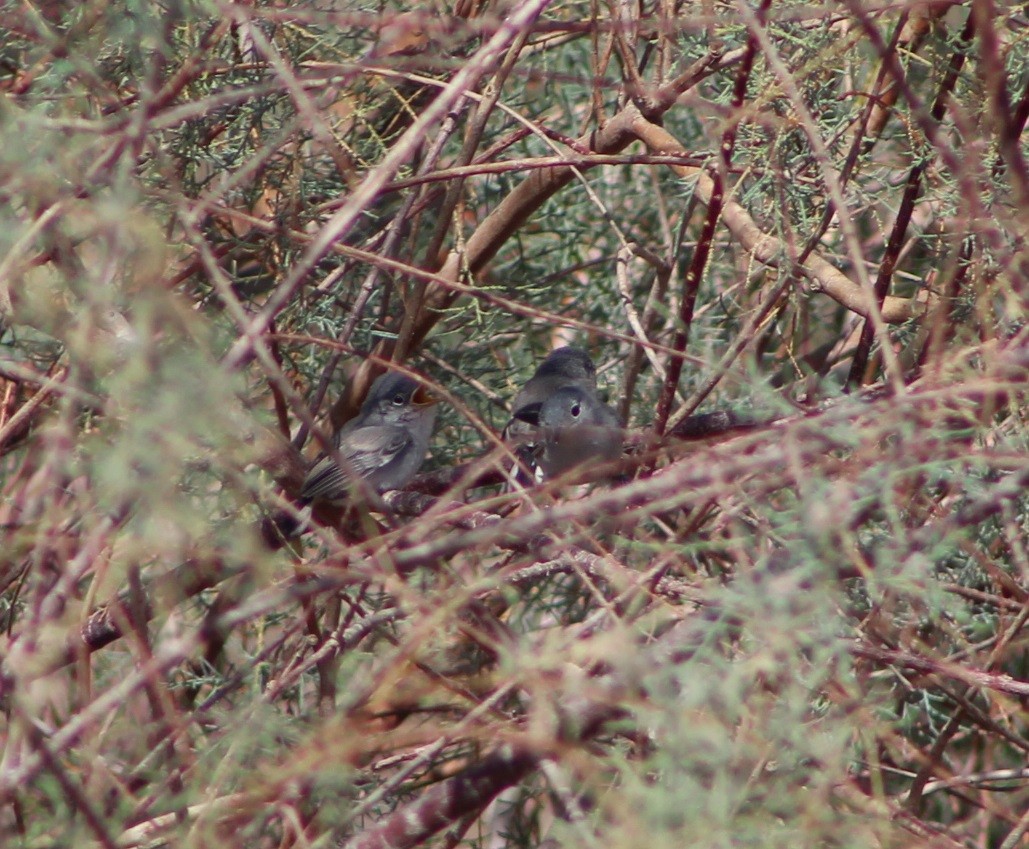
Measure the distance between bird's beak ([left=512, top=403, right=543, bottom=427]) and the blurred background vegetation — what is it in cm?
42

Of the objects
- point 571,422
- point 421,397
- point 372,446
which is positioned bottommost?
point 372,446

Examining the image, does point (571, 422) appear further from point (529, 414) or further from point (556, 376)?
point (556, 376)

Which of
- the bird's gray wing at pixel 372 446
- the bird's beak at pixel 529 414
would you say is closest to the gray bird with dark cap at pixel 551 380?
the bird's beak at pixel 529 414

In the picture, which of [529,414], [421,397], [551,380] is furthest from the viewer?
[421,397]

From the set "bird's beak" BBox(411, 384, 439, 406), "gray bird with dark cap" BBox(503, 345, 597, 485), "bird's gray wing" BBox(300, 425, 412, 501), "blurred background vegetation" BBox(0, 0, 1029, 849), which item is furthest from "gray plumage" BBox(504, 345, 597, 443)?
"bird's gray wing" BBox(300, 425, 412, 501)

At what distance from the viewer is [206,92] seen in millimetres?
4223

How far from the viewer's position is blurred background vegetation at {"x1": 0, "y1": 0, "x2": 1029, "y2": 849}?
208 cm

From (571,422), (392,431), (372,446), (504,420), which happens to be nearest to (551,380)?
(571,422)

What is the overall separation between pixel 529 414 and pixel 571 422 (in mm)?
185

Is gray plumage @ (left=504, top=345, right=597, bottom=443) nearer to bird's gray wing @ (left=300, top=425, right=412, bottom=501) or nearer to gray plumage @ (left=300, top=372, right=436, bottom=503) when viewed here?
gray plumage @ (left=300, top=372, right=436, bottom=503)

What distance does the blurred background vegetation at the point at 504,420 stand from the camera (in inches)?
81.8

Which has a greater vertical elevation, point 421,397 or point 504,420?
point 421,397

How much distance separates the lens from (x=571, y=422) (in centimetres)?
520

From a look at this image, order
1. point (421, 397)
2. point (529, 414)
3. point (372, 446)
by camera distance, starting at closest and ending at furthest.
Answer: point (529, 414), point (421, 397), point (372, 446)
